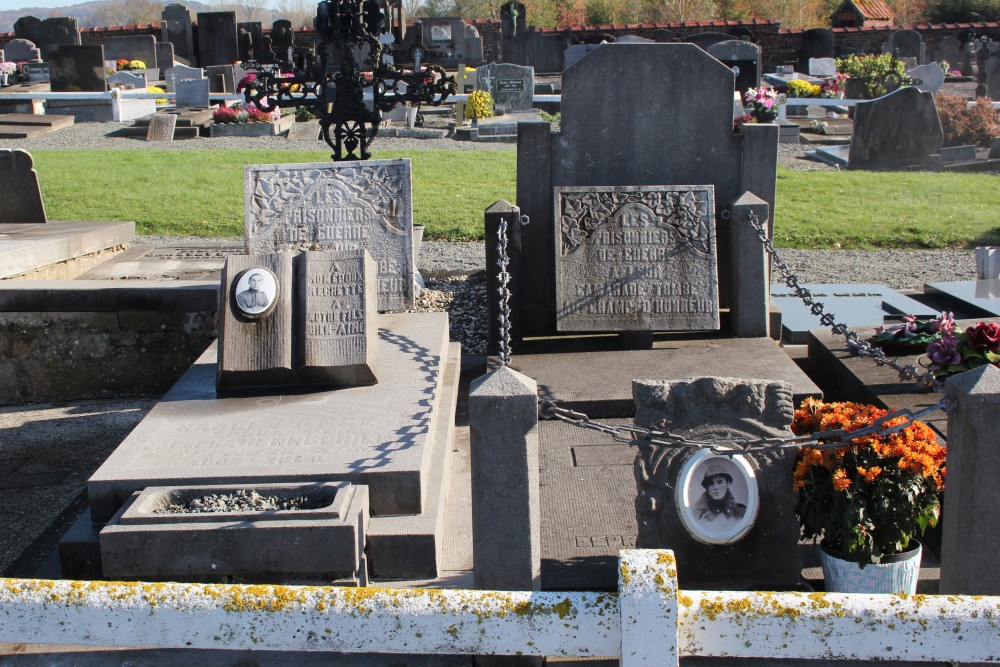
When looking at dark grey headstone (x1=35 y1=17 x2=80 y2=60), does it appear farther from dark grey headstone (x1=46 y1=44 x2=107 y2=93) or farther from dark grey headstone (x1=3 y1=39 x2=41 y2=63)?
dark grey headstone (x1=46 y1=44 x2=107 y2=93)

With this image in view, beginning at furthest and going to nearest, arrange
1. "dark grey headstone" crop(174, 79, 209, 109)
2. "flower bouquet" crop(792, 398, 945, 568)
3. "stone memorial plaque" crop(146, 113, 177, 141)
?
"dark grey headstone" crop(174, 79, 209, 109)
"stone memorial plaque" crop(146, 113, 177, 141)
"flower bouquet" crop(792, 398, 945, 568)

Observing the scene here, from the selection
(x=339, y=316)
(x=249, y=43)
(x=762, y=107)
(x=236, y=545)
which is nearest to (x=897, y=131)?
(x=762, y=107)

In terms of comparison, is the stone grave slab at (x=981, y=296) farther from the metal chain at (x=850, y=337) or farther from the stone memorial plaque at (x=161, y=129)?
the stone memorial plaque at (x=161, y=129)

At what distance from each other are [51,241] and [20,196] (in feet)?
5.06

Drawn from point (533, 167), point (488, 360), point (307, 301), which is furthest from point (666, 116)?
point (307, 301)

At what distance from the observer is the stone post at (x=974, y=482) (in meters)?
3.45

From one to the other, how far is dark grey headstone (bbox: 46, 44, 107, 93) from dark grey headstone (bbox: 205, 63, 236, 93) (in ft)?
11.0

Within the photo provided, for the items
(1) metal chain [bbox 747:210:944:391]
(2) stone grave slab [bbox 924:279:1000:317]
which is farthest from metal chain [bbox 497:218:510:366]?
(2) stone grave slab [bbox 924:279:1000:317]

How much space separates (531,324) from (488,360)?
986 mm

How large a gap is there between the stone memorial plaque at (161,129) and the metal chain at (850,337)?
17055 millimetres

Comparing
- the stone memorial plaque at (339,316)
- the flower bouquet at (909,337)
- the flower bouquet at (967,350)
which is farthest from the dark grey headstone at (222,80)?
the flower bouquet at (967,350)

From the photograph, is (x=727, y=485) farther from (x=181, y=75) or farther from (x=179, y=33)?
(x=179, y=33)

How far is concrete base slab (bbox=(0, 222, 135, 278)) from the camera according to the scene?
8227 mm

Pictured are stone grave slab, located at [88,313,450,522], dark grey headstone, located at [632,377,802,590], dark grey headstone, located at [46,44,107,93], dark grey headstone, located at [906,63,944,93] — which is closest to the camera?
dark grey headstone, located at [632,377,802,590]
